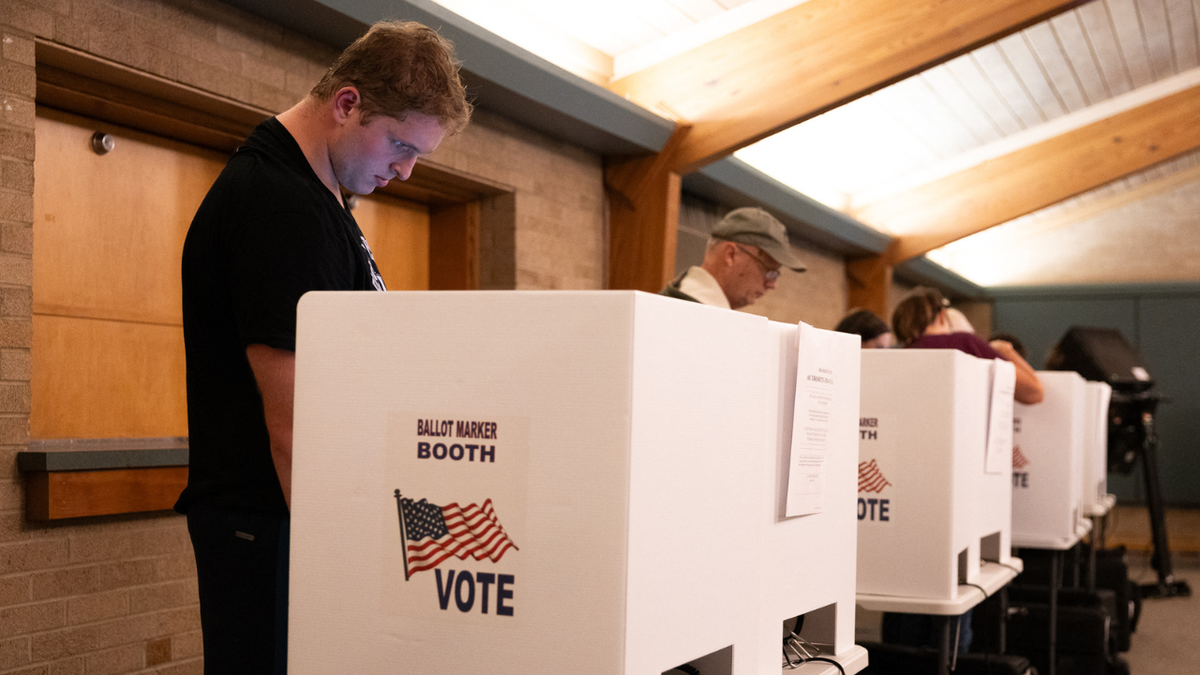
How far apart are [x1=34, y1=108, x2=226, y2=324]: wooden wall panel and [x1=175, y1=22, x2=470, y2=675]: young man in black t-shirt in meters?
1.84

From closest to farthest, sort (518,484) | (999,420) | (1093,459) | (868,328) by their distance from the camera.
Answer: (518,484) → (999,420) → (868,328) → (1093,459)

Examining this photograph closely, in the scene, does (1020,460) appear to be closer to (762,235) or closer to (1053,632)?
(1053,632)

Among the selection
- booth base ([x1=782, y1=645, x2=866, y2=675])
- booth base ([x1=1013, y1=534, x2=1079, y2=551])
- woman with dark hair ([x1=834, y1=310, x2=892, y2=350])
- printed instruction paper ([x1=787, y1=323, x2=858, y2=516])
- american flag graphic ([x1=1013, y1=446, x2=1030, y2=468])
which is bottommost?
booth base ([x1=1013, y1=534, x2=1079, y2=551])

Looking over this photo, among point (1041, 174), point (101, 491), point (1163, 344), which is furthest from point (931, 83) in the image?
point (1163, 344)

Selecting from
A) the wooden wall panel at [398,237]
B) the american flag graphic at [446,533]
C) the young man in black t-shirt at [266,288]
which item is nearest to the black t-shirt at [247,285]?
the young man in black t-shirt at [266,288]

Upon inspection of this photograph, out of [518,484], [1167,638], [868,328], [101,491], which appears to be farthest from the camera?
[1167,638]

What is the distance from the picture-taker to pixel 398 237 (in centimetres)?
397

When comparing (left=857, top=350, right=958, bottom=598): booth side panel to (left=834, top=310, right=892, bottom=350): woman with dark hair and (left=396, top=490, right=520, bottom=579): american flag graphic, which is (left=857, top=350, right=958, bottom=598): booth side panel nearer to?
(left=396, top=490, right=520, bottom=579): american flag graphic

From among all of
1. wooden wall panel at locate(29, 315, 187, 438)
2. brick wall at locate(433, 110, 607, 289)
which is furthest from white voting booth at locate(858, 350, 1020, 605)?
brick wall at locate(433, 110, 607, 289)

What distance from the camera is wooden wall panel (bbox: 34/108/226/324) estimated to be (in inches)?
103

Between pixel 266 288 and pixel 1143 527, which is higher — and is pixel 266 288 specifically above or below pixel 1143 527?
above

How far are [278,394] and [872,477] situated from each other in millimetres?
1042

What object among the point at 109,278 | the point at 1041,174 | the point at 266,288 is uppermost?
the point at 1041,174

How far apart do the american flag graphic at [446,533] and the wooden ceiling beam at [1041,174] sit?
7.03 metres
